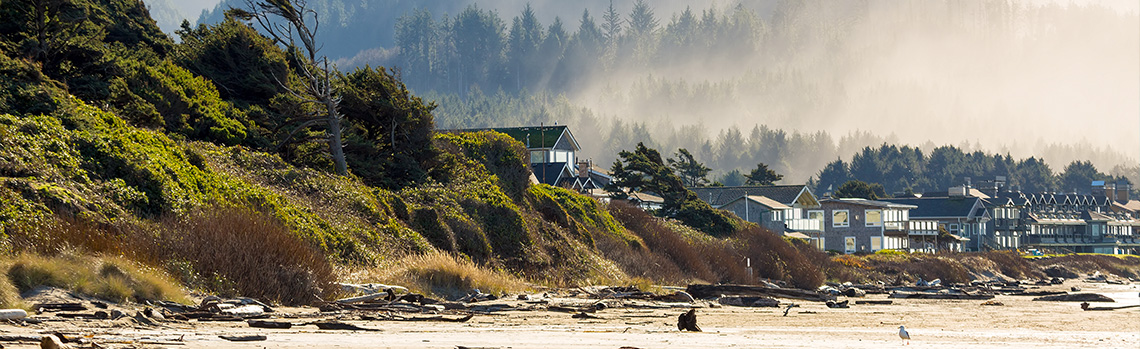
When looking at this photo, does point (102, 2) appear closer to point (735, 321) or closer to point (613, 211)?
point (613, 211)

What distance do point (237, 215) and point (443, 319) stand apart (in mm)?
5990

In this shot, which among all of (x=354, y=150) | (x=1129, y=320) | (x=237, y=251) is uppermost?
(x=354, y=150)

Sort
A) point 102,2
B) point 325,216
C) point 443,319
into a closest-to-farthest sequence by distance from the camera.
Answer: point 443,319 → point 325,216 → point 102,2

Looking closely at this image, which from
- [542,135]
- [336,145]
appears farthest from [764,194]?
[336,145]

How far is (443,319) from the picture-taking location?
15328 millimetres

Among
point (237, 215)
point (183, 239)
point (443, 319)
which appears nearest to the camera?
point (443, 319)

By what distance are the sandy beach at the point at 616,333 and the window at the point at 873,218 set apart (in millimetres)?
74135

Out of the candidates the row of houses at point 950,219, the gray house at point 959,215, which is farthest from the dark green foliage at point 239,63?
the gray house at point 959,215

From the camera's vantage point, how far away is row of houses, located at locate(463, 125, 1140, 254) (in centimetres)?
8069

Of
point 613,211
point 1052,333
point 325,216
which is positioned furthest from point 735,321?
point 613,211

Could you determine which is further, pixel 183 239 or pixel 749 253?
pixel 749 253

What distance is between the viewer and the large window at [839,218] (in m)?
92.8

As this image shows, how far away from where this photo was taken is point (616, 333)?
535 inches

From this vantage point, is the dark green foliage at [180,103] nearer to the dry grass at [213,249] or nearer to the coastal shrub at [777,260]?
the dry grass at [213,249]
